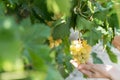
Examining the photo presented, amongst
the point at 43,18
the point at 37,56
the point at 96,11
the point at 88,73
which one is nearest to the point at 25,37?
the point at 37,56

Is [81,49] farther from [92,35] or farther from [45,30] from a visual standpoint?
[45,30]

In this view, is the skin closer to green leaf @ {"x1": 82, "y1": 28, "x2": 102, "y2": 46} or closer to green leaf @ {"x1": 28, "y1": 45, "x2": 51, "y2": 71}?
green leaf @ {"x1": 82, "y1": 28, "x2": 102, "y2": 46}

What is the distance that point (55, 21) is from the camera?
114 cm

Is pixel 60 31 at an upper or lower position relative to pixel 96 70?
upper

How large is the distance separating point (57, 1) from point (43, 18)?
2.39 ft

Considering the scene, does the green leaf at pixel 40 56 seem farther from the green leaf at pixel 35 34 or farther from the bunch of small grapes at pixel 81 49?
the bunch of small grapes at pixel 81 49

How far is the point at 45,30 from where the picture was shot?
390mm

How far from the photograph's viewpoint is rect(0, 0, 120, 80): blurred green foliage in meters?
0.26

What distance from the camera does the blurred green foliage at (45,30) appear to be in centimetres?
26

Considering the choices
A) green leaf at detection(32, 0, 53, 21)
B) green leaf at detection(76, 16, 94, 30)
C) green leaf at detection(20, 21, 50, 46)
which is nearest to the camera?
green leaf at detection(20, 21, 50, 46)

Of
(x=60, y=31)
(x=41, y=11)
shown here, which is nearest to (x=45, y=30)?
(x=41, y=11)

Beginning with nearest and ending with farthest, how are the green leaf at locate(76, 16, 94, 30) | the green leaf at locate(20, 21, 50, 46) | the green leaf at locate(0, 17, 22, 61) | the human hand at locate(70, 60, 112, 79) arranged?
the green leaf at locate(0, 17, 22, 61) → the green leaf at locate(20, 21, 50, 46) → the green leaf at locate(76, 16, 94, 30) → the human hand at locate(70, 60, 112, 79)

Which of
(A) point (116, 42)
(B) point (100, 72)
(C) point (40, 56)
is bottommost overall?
(B) point (100, 72)

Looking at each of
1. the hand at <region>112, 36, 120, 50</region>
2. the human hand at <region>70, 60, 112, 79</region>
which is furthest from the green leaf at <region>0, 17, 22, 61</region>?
the hand at <region>112, 36, 120, 50</region>
